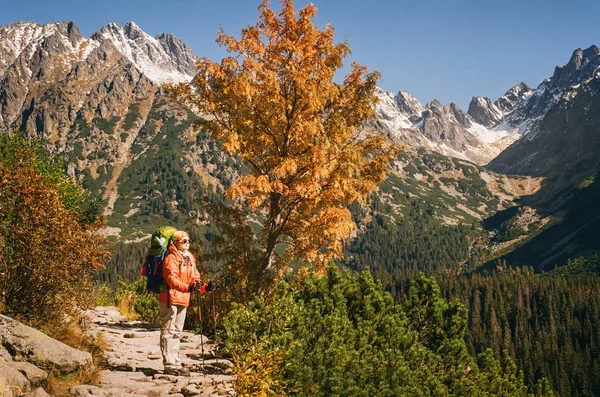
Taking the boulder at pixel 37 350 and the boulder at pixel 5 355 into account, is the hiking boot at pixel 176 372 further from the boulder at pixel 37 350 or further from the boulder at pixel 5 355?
the boulder at pixel 5 355

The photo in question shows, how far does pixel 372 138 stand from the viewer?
653 inches

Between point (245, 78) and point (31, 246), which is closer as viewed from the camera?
point (31, 246)

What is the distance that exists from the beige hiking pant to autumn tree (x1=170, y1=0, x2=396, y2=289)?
477 cm

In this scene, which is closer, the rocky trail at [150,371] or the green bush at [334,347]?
the rocky trail at [150,371]

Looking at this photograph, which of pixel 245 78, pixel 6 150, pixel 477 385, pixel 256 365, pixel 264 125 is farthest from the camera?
pixel 6 150

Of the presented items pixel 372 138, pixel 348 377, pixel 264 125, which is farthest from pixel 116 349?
pixel 372 138

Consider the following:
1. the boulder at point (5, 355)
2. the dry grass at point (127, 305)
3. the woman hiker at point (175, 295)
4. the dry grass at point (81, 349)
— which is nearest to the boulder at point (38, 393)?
the dry grass at point (81, 349)

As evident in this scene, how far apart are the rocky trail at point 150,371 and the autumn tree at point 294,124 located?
3853 mm

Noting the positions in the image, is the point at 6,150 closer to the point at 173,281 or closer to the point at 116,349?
the point at 116,349

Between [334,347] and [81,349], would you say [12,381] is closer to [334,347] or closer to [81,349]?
[81,349]

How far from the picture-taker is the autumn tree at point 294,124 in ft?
49.0

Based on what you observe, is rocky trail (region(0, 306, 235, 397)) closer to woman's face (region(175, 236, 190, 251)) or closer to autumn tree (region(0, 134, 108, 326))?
autumn tree (region(0, 134, 108, 326))

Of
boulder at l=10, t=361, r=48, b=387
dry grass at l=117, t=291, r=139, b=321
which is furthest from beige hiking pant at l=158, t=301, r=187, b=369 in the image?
dry grass at l=117, t=291, r=139, b=321

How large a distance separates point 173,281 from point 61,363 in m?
2.71
